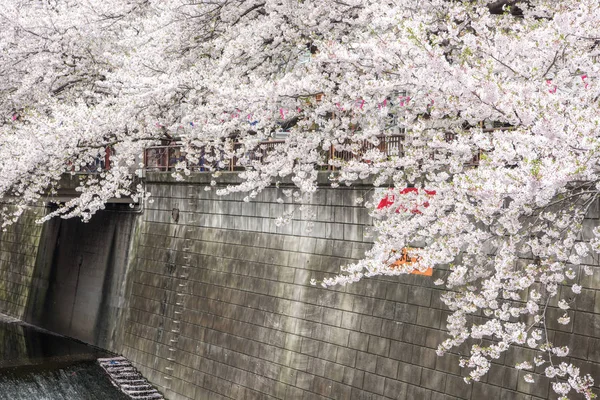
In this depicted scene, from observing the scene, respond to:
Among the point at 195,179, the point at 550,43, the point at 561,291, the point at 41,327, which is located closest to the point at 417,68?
the point at 550,43

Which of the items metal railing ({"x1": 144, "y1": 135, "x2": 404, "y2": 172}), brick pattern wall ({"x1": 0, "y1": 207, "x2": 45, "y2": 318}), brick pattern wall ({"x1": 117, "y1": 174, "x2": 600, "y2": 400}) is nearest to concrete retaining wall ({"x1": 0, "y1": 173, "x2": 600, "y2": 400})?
brick pattern wall ({"x1": 117, "y1": 174, "x2": 600, "y2": 400})

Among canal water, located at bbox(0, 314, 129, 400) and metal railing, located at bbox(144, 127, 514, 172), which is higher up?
metal railing, located at bbox(144, 127, 514, 172)

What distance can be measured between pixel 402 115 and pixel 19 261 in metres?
20.4

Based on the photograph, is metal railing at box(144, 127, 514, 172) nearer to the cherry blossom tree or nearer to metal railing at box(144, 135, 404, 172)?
metal railing at box(144, 135, 404, 172)

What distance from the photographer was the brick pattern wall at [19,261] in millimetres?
26281

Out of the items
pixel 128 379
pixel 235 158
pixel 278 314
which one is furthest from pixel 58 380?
pixel 235 158

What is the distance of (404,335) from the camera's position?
12.4 metres

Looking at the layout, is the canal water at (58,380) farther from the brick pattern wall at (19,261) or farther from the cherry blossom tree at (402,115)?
the brick pattern wall at (19,261)

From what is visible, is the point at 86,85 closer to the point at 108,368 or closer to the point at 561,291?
the point at 108,368

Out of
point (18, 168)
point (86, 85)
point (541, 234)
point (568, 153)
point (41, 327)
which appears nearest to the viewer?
point (568, 153)

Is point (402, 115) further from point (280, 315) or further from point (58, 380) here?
point (58, 380)

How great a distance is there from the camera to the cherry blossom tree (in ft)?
24.5

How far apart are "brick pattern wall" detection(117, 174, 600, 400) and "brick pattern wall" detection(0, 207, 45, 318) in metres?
8.38

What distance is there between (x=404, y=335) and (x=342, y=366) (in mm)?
1503
